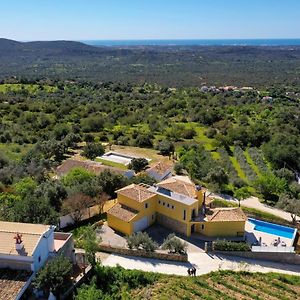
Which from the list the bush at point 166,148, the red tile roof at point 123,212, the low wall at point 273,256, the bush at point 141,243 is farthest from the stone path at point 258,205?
the bush at point 166,148

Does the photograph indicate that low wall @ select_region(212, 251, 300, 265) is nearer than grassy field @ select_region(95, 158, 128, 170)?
Yes

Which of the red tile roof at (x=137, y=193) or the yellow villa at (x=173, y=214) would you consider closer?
the yellow villa at (x=173, y=214)

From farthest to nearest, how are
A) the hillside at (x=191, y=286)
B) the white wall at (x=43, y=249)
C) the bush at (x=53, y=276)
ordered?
the hillside at (x=191, y=286) → the white wall at (x=43, y=249) → the bush at (x=53, y=276)

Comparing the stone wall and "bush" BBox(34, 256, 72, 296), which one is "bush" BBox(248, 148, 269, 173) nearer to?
the stone wall

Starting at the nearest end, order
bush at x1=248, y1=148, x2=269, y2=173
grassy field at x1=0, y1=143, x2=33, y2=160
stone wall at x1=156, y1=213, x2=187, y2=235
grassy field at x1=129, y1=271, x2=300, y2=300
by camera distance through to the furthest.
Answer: grassy field at x1=129, y1=271, x2=300, y2=300
stone wall at x1=156, y1=213, x2=187, y2=235
grassy field at x1=0, y1=143, x2=33, y2=160
bush at x1=248, y1=148, x2=269, y2=173

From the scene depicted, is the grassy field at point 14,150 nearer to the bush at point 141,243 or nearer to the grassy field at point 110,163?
the grassy field at point 110,163

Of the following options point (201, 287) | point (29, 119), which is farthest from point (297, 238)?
point (29, 119)

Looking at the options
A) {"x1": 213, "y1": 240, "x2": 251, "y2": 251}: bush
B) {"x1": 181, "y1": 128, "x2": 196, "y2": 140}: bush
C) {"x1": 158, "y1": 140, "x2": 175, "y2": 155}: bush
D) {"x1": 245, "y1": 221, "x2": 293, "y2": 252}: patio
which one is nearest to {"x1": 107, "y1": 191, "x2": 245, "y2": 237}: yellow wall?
{"x1": 245, "y1": 221, "x2": 293, "y2": 252}: patio

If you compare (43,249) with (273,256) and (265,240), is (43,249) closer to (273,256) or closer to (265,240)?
(273,256)
